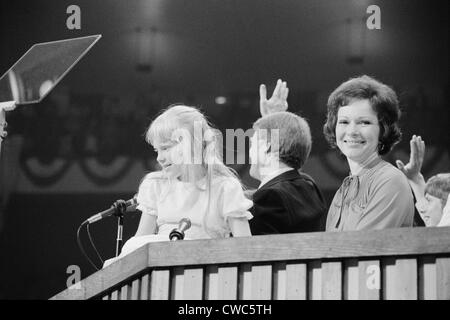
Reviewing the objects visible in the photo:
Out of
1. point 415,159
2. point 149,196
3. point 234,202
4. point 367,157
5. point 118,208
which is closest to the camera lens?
point 234,202

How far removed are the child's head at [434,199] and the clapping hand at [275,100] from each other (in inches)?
32.2

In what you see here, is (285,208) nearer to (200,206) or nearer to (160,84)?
(200,206)

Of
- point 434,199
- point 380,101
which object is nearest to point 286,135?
point 380,101

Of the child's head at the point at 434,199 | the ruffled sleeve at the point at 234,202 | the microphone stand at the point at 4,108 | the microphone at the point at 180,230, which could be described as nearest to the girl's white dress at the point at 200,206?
the ruffled sleeve at the point at 234,202

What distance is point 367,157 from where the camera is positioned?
351 cm

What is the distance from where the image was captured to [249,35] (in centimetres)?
471

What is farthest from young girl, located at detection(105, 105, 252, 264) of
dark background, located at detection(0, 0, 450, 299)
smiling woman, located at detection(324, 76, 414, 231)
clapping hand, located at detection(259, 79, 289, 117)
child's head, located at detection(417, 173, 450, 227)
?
child's head, located at detection(417, 173, 450, 227)

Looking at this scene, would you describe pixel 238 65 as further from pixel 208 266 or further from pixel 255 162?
pixel 208 266

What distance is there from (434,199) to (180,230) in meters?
1.56

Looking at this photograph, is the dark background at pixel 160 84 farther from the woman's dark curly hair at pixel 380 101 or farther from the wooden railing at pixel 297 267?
the wooden railing at pixel 297 267

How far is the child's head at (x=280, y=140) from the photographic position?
364 cm

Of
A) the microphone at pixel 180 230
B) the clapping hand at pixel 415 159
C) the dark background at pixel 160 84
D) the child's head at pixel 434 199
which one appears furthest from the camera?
the dark background at pixel 160 84

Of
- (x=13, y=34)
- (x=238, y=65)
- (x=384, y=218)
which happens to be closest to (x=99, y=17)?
(x=13, y=34)

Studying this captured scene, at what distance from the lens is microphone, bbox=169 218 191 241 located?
303 cm
